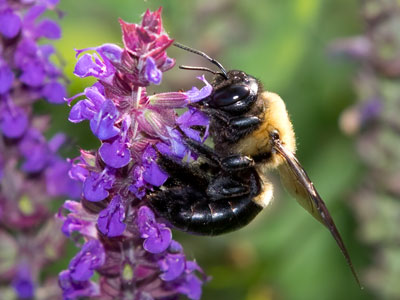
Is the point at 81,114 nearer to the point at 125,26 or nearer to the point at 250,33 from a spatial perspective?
the point at 125,26

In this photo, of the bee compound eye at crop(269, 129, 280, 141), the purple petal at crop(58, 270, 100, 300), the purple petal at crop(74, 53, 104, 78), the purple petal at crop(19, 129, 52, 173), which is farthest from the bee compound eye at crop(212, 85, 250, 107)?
the purple petal at crop(19, 129, 52, 173)

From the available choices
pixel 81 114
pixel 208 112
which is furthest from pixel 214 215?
pixel 81 114

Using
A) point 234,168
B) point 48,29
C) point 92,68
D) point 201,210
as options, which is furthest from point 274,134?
point 48,29

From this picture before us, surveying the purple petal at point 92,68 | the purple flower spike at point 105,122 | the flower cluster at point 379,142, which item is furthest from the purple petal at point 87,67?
the flower cluster at point 379,142

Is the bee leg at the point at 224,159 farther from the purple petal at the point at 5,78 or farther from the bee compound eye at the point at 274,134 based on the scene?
the purple petal at the point at 5,78

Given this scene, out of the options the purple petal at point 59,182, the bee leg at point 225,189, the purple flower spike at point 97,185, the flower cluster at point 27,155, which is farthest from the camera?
the purple petal at point 59,182

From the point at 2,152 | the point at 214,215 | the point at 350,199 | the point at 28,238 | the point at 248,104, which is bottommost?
the point at 350,199

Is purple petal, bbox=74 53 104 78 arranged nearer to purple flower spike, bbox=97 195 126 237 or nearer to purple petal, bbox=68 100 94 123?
purple petal, bbox=68 100 94 123
